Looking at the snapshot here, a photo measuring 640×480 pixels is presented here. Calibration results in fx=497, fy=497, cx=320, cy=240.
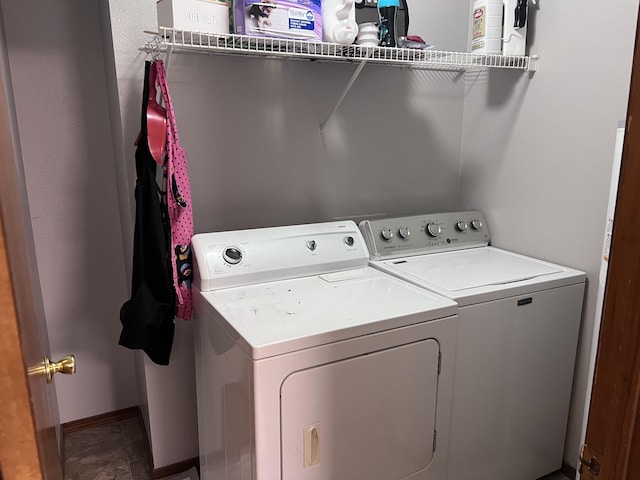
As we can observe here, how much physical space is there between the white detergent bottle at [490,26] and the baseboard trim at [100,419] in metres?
2.25

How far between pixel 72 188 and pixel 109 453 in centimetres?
117

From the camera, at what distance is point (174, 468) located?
205 cm

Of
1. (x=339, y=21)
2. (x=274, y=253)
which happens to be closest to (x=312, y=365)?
(x=274, y=253)

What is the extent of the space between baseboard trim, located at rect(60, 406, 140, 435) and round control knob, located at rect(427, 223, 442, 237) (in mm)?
1619

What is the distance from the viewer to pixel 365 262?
6.43 ft

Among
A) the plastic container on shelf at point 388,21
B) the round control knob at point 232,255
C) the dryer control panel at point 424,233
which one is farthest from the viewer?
the dryer control panel at point 424,233

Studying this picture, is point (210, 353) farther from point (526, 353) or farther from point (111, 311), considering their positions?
point (526, 353)

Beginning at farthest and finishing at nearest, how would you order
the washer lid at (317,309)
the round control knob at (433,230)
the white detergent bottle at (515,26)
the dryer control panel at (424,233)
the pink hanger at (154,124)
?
the round control knob at (433,230) < the dryer control panel at (424,233) < the white detergent bottle at (515,26) < the pink hanger at (154,124) < the washer lid at (317,309)

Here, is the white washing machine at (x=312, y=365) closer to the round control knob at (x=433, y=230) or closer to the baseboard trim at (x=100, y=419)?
the round control knob at (x=433, y=230)

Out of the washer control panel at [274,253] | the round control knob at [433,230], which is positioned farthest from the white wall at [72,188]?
the round control knob at [433,230]

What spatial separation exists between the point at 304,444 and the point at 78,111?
1.60 m

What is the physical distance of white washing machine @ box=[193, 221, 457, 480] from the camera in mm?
1330

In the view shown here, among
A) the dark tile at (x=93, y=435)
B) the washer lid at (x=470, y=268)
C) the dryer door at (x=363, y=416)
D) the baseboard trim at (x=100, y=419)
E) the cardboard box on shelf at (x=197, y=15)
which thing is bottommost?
the dark tile at (x=93, y=435)

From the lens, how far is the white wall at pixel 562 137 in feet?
5.84
